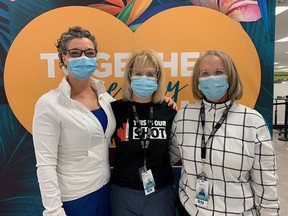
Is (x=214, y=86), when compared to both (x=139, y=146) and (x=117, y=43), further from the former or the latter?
(x=117, y=43)

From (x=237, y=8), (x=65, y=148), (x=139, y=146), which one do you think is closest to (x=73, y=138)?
(x=65, y=148)

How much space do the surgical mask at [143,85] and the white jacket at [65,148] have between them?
305mm

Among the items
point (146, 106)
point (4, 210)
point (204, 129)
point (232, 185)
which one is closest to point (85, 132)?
point (146, 106)

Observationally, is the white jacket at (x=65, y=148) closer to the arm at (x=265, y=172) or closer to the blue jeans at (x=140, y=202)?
the blue jeans at (x=140, y=202)

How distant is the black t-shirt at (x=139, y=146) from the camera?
161 centimetres

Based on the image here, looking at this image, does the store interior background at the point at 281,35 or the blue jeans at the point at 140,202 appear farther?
the store interior background at the point at 281,35

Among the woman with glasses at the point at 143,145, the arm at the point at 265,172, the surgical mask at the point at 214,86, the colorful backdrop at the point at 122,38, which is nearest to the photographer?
the arm at the point at 265,172

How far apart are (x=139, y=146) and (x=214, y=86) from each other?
598 millimetres

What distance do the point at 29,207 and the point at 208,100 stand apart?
1.87 meters

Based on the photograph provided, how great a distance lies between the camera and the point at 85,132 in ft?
4.95

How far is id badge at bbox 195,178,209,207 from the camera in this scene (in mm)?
1447

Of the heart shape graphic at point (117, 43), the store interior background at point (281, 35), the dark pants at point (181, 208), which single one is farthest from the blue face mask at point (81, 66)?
the store interior background at point (281, 35)

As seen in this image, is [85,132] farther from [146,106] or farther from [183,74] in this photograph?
[183,74]

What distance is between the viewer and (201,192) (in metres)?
1.46
